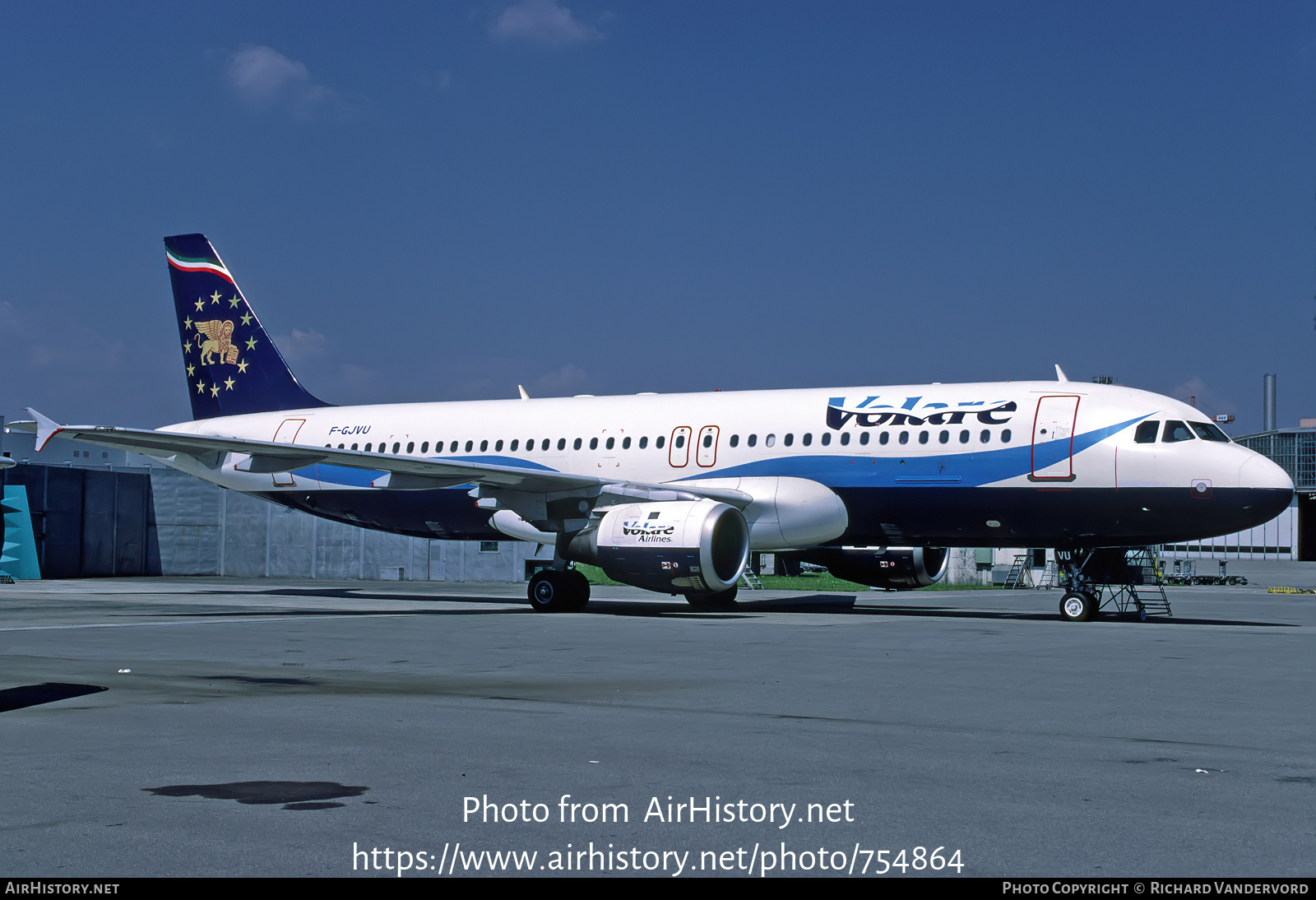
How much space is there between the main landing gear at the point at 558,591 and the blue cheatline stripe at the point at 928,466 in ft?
11.1

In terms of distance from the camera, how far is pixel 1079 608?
19656mm

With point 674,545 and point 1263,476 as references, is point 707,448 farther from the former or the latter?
point 1263,476

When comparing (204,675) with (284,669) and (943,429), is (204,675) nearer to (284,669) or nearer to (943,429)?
(284,669)

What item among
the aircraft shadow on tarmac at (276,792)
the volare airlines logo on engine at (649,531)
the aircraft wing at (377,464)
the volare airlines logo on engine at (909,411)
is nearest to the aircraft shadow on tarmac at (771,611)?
the volare airlines logo on engine at (649,531)

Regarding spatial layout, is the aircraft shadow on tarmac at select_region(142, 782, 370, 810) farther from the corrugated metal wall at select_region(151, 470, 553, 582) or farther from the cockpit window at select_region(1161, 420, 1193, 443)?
the corrugated metal wall at select_region(151, 470, 553, 582)

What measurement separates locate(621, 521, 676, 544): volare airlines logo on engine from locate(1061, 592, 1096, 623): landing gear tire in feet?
21.1

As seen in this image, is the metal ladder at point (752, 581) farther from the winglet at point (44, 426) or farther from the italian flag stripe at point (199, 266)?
the winglet at point (44, 426)

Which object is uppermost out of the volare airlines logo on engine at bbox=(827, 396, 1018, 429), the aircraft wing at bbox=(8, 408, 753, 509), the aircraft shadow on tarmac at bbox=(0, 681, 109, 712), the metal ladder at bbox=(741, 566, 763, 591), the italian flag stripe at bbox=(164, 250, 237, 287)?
the italian flag stripe at bbox=(164, 250, 237, 287)

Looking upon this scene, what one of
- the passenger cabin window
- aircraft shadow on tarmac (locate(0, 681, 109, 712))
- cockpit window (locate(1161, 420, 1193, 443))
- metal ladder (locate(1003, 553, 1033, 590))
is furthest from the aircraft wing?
metal ladder (locate(1003, 553, 1033, 590))

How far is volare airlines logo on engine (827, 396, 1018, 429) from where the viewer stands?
65.8ft

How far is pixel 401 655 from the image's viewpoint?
1271cm

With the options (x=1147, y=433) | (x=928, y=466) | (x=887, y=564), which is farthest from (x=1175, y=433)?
(x=887, y=564)

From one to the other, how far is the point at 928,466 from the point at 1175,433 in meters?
3.73

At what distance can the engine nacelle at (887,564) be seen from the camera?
22.4 m
